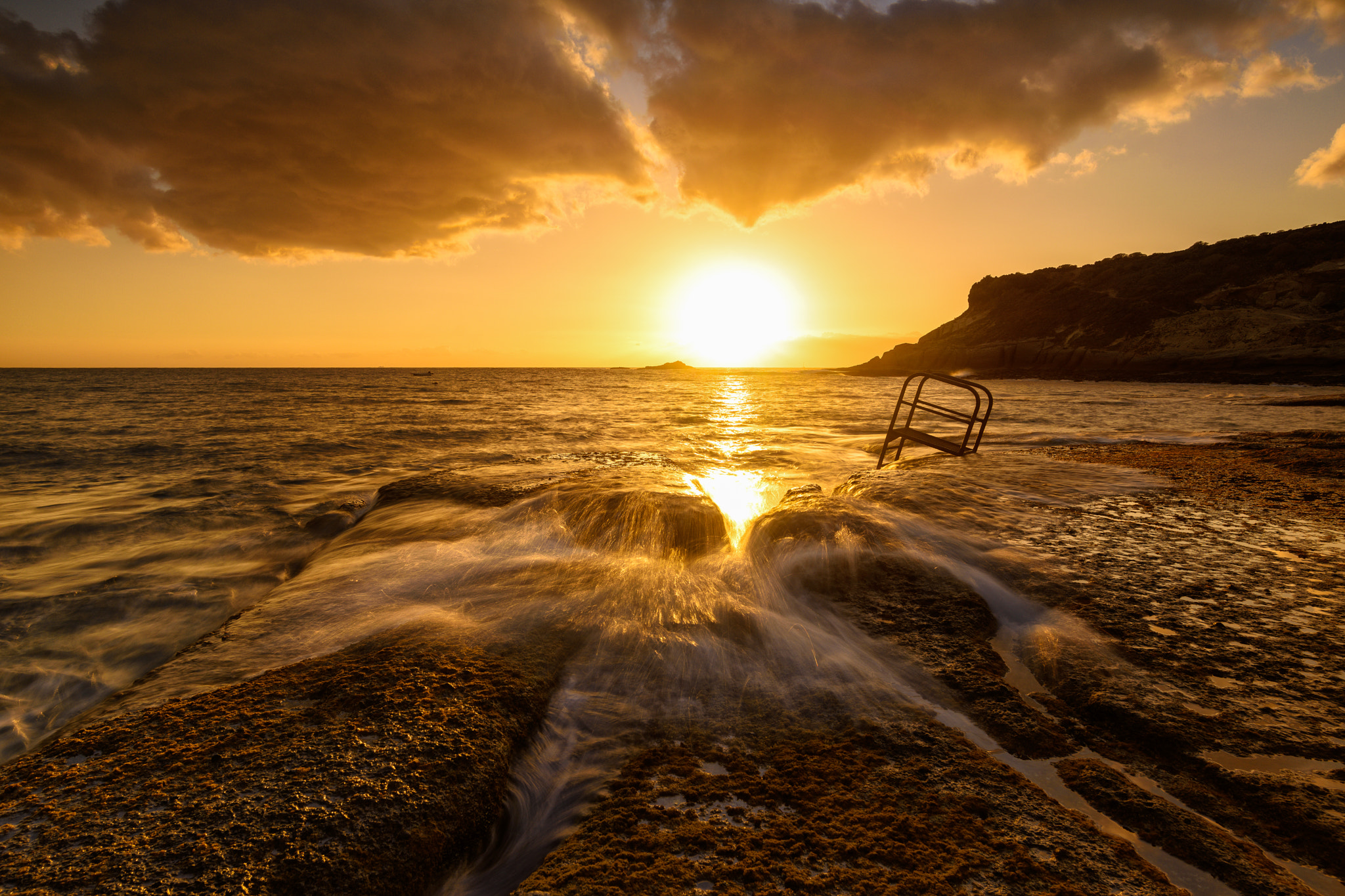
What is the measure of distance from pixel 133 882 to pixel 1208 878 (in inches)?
133

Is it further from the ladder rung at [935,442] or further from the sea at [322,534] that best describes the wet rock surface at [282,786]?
the ladder rung at [935,442]

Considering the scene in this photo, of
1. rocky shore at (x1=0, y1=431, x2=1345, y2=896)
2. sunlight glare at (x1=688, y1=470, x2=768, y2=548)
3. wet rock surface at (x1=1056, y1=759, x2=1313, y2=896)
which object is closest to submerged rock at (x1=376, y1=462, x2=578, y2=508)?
sunlight glare at (x1=688, y1=470, x2=768, y2=548)

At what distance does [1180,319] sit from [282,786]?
70.8 metres

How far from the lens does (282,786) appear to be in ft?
6.22

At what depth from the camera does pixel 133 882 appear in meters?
1.53

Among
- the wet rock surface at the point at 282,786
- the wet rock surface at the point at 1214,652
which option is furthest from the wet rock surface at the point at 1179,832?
the wet rock surface at the point at 282,786

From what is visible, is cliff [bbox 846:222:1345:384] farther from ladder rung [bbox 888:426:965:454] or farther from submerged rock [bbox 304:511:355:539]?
submerged rock [bbox 304:511:355:539]

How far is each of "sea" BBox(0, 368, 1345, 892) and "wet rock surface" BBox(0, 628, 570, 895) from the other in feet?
1.16

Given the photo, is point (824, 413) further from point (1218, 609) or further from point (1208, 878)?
point (1208, 878)

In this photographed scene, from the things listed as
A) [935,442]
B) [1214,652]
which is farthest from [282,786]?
[935,442]

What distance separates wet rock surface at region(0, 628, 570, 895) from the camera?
162 cm

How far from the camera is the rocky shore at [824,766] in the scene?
64.5 inches

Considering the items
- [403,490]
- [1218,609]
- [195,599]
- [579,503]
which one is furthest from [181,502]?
[1218,609]

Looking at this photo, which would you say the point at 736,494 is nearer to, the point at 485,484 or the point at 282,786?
the point at 485,484
